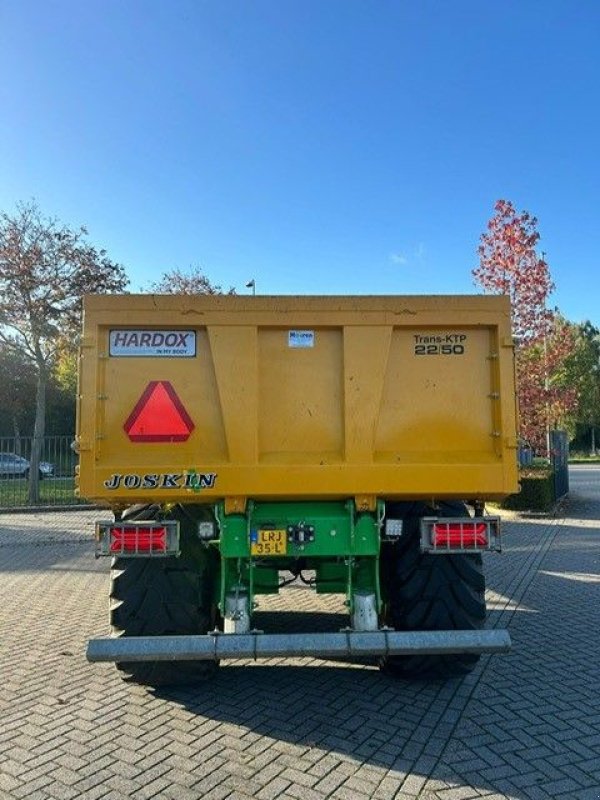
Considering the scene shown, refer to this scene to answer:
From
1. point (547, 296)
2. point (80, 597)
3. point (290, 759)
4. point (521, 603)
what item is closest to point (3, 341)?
point (80, 597)

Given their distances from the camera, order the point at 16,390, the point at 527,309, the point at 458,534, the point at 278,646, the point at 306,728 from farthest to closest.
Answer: the point at 16,390
the point at 527,309
the point at 458,534
the point at 306,728
the point at 278,646

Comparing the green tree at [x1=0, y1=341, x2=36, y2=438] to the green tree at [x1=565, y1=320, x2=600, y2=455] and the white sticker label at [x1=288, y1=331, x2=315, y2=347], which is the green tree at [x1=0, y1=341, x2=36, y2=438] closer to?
the white sticker label at [x1=288, y1=331, x2=315, y2=347]

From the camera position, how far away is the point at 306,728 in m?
3.93

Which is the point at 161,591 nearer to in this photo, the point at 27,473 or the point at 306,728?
the point at 306,728

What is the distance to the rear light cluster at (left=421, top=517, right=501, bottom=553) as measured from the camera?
4.11 meters

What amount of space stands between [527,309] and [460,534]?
14517mm

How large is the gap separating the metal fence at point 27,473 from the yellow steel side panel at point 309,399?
1402 centimetres

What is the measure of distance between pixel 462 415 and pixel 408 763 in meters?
2.07

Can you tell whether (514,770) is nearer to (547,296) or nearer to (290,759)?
(290,759)

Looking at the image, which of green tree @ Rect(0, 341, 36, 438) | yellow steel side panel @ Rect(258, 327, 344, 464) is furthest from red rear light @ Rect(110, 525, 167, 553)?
green tree @ Rect(0, 341, 36, 438)

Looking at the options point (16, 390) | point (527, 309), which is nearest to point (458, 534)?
point (527, 309)

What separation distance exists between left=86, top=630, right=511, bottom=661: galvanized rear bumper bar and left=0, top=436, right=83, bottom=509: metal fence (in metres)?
14.4

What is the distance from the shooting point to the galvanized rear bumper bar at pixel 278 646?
12.0ft

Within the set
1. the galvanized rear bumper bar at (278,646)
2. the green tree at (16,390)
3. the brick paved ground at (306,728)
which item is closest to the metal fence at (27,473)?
the brick paved ground at (306,728)
